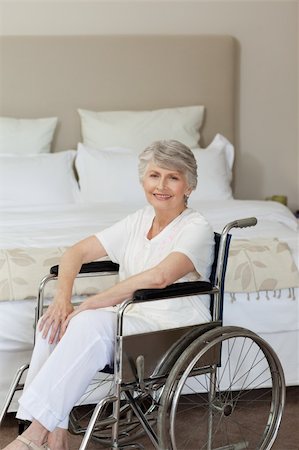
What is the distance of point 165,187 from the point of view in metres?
2.73

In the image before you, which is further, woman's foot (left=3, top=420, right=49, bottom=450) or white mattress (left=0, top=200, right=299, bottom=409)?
white mattress (left=0, top=200, right=299, bottom=409)

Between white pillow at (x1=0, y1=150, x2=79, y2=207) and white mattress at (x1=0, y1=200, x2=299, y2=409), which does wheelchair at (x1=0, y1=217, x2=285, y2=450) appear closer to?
white mattress at (x1=0, y1=200, x2=299, y2=409)

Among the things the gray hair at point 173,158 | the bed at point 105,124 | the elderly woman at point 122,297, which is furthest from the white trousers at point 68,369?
the bed at point 105,124

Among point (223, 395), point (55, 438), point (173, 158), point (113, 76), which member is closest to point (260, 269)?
point (223, 395)

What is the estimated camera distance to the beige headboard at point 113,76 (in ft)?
16.5

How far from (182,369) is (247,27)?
3.23 metres

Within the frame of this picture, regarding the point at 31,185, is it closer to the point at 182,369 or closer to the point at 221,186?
the point at 221,186

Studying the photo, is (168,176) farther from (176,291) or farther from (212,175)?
(212,175)

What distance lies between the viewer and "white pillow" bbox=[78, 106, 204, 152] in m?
4.95

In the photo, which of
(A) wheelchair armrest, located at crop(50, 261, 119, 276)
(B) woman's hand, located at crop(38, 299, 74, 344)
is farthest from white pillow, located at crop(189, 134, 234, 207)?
(B) woman's hand, located at crop(38, 299, 74, 344)

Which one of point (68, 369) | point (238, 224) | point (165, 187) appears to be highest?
point (165, 187)

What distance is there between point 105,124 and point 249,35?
1123mm

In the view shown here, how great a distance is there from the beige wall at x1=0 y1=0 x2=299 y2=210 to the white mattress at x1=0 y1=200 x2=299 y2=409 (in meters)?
0.93

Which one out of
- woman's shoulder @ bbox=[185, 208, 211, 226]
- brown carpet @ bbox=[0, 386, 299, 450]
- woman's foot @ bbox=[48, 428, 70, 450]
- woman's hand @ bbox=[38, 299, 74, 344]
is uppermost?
woman's shoulder @ bbox=[185, 208, 211, 226]
